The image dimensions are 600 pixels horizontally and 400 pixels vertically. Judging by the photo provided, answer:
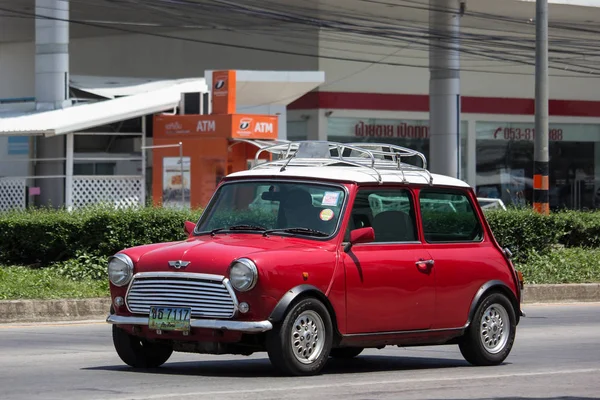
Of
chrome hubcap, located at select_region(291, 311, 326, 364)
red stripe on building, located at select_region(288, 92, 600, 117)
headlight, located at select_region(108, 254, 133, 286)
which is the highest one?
red stripe on building, located at select_region(288, 92, 600, 117)

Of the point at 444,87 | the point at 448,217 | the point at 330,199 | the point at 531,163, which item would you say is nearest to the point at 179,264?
the point at 330,199

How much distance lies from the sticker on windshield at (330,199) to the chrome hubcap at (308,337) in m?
1.07

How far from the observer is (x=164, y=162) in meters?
A: 29.4

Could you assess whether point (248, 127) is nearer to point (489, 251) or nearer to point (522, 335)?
point (522, 335)

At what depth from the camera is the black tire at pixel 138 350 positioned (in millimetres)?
9836

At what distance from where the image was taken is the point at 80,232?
17766 millimetres

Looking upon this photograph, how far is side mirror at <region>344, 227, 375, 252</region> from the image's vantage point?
9734 millimetres

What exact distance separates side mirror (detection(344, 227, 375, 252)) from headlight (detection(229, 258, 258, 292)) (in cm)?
107

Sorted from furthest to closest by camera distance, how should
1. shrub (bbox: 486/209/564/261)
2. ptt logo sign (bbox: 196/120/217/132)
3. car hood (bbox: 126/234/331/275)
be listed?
ptt logo sign (bbox: 196/120/217/132)
shrub (bbox: 486/209/564/261)
car hood (bbox: 126/234/331/275)

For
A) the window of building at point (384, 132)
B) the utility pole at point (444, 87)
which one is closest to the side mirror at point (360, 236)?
the utility pole at point (444, 87)

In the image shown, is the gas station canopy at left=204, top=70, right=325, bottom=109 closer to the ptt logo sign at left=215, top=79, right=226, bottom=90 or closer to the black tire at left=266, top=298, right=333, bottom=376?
the ptt logo sign at left=215, top=79, right=226, bottom=90

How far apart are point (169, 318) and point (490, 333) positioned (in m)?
3.26

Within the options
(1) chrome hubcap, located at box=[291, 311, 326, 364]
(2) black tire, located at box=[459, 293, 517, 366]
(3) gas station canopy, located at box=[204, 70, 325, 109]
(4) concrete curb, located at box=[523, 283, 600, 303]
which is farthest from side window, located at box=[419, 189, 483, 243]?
(3) gas station canopy, located at box=[204, 70, 325, 109]

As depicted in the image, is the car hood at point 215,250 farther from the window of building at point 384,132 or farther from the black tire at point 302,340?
the window of building at point 384,132
